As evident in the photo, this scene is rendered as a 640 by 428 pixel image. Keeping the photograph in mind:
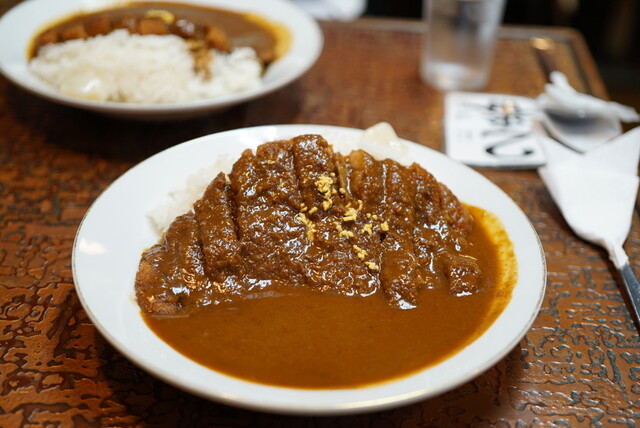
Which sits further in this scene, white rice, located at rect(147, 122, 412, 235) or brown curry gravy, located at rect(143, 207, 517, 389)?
white rice, located at rect(147, 122, 412, 235)

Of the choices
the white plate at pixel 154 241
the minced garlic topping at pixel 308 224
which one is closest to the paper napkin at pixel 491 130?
the white plate at pixel 154 241

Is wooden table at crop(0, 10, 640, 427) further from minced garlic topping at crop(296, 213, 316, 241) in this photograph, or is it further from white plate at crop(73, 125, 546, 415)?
minced garlic topping at crop(296, 213, 316, 241)

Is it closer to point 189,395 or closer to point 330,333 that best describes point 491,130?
point 330,333

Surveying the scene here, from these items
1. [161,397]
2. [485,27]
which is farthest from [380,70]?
[161,397]

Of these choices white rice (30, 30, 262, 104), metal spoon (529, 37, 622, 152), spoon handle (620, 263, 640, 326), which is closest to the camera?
spoon handle (620, 263, 640, 326)

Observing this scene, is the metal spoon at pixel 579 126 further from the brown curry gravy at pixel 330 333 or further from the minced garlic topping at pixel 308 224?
the minced garlic topping at pixel 308 224

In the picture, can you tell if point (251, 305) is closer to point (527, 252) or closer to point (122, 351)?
point (122, 351)

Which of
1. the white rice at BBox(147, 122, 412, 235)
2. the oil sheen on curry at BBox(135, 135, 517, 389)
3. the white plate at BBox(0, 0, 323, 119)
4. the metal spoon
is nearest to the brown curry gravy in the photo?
the oil sheen on curry at BBox(135, 135, 517, 389)
